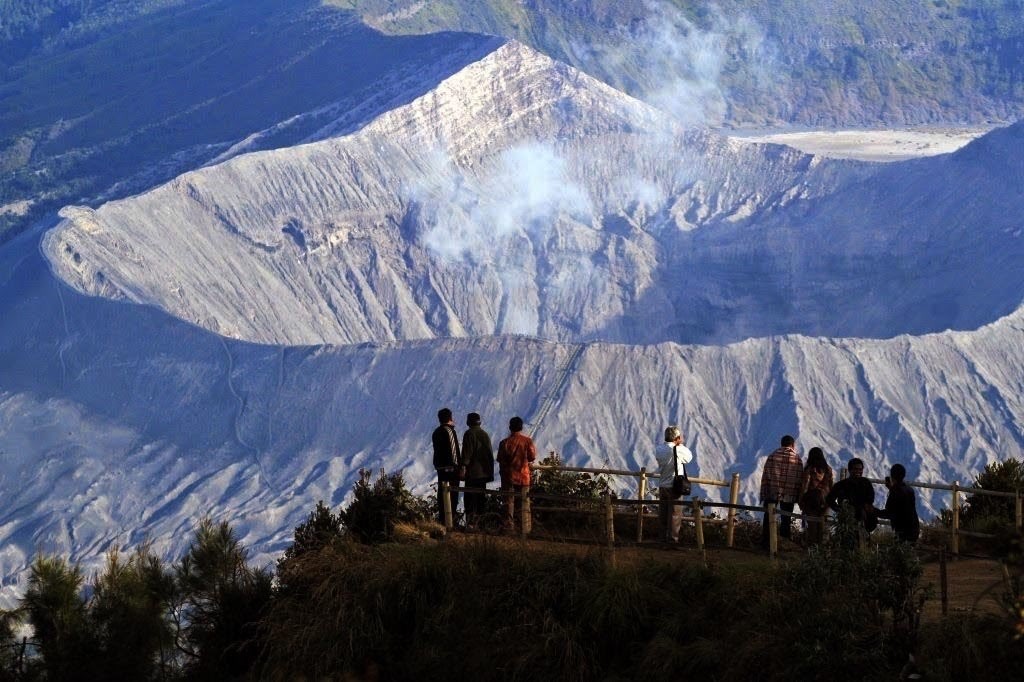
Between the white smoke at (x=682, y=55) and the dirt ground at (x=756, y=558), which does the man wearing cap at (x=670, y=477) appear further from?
the white smoke at (x=682, y=55)

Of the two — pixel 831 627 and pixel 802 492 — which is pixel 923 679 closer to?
pixel 831 627

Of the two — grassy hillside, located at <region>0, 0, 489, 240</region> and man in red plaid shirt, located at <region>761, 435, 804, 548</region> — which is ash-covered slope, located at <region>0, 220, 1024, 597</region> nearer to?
man in red plaid shirt, located at <region>761, 435, 804, 548</region>

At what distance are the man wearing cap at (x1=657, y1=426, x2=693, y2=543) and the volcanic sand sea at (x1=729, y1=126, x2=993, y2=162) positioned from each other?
285 ft

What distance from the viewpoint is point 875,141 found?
403ft

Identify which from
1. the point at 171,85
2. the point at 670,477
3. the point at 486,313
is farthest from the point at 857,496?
the point at 171,85

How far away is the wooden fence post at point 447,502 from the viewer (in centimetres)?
2061

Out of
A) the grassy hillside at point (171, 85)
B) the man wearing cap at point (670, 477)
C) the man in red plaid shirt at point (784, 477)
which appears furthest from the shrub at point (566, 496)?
the grassy hillside at point (171, 85)

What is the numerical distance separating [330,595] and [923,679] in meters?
6.64

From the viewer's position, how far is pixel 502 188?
86375 mm

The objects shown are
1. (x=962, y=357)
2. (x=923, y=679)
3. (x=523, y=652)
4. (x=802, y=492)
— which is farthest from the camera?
(x=962, y=357)

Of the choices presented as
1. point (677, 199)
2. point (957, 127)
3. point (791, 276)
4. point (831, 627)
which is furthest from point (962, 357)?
point (957, 127)

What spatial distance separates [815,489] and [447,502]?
4.14 meters

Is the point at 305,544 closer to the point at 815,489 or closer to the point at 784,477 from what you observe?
the point at 784,477

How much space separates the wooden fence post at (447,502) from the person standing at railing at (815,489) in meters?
3.94
